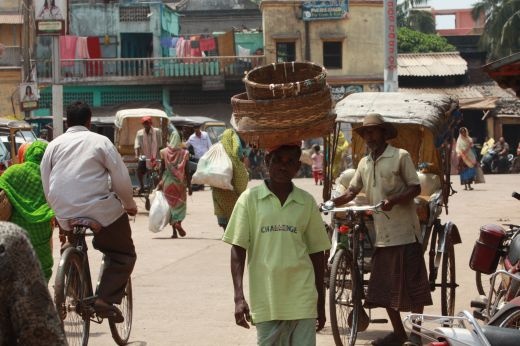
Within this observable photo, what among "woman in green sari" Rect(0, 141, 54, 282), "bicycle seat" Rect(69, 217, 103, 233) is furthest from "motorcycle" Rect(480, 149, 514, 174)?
"bicycle seat" Rect(69, 217, 103, 233)

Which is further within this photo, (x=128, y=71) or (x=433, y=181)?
(x=128, y=71)

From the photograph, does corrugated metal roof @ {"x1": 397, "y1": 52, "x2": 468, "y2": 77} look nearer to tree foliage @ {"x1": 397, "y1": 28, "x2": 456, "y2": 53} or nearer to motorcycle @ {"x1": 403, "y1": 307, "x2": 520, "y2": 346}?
tree foliage @ {"x1": 397, "y1": 28, "x2": 456, "y2": 53}

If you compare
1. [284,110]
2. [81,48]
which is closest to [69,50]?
[81,48]

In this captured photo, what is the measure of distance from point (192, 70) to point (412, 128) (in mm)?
38174

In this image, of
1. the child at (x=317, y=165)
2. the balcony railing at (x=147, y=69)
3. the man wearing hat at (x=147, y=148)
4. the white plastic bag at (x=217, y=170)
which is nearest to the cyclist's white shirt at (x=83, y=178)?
the white plastic bag at (x=217, y=170)

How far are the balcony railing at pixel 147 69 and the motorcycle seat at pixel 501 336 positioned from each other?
43602 millimetres

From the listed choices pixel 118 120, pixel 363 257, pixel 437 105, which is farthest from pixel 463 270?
pixel 118 120

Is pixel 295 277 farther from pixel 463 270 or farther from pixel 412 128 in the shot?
pixel 463 270

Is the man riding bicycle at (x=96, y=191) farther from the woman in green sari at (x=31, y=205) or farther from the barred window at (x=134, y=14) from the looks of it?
the barred window at (x=134, y=14)

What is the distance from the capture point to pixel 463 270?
490 inches

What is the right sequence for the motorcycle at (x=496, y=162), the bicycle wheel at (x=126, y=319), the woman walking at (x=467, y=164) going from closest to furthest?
the bicycle wheel at (x=126, y=319), the woman walking at (x=467, y=164), the motorcycle at (x=496, y=162)

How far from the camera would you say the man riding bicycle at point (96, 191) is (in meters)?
7.74

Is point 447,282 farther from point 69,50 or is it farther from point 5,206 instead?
point 69,50

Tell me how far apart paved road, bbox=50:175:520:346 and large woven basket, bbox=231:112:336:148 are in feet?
8.12
